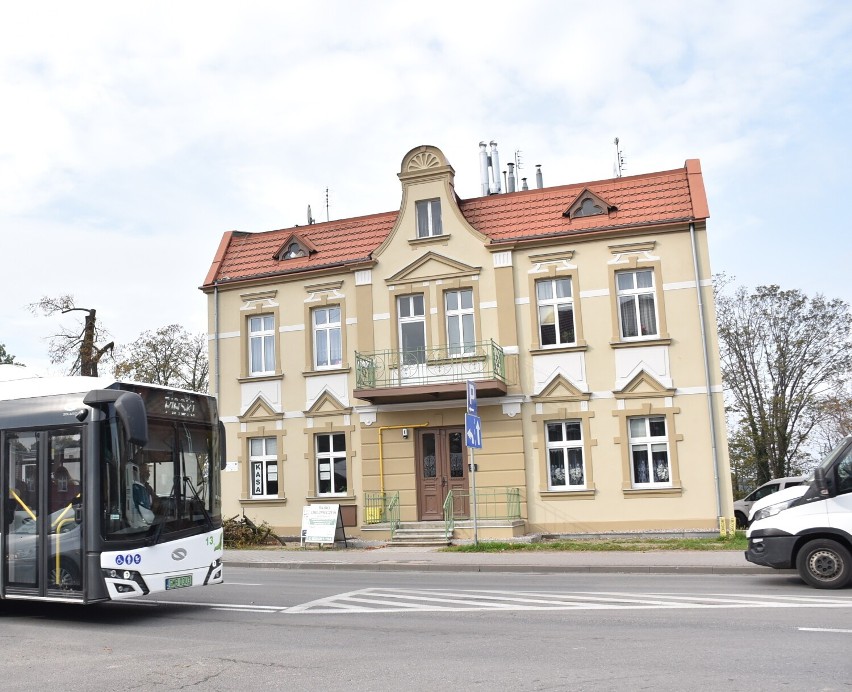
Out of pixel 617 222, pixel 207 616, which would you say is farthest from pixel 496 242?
pixel 207 616

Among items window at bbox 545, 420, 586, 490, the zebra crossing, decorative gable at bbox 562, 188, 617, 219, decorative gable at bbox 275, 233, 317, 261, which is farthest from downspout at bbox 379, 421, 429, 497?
the zebra crossing

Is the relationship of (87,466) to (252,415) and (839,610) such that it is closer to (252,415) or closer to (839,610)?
(839,610)

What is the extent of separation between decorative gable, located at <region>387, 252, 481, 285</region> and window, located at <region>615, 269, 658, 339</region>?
395 cm

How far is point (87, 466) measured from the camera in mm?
10195

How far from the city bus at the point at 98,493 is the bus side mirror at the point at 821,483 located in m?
8.05

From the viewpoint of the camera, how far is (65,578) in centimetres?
1023

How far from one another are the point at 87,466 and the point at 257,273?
17.4m

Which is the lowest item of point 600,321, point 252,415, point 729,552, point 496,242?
point 729,552

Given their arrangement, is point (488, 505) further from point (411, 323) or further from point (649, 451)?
point (411, 323)

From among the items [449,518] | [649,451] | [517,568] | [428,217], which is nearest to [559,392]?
[649,451]

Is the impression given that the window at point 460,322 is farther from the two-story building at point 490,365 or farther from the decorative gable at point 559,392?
the decorative gable at point 559,392

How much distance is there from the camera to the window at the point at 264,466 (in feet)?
85.9

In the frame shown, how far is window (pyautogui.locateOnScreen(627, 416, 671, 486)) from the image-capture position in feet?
74.1

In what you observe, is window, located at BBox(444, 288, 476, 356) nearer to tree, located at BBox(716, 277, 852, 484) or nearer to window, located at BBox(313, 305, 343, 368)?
→ window, located at BBox(313, 305, 343, 368)
